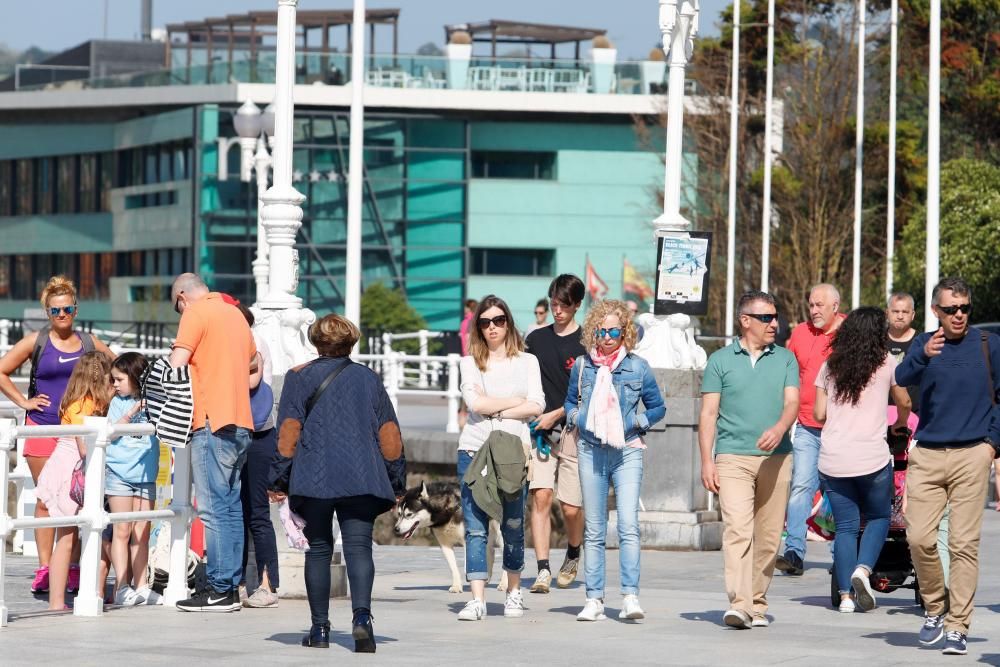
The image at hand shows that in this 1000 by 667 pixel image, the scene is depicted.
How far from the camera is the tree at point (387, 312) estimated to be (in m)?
63.3

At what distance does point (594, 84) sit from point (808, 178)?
2012 cm

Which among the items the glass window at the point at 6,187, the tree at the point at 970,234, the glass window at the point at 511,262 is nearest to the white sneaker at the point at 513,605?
the tree at the point at 970,234

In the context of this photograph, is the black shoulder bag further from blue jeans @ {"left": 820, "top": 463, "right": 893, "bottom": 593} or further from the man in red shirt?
the man in red shirt

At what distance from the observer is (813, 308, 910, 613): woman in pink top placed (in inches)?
430

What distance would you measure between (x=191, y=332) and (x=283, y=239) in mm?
2094

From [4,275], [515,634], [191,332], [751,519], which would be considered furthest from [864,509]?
[4,275]

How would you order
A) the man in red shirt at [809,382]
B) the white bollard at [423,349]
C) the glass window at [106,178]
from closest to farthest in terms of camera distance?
1. the man in red shirt at [809,382]
2. the white bollard at [423,349]
3. the glass window at [106,178]

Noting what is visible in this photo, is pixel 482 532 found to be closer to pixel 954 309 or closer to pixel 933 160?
pixel 954 309

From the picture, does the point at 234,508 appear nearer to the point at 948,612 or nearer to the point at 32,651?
the point at 32,651

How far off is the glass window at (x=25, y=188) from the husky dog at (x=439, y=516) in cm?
6690

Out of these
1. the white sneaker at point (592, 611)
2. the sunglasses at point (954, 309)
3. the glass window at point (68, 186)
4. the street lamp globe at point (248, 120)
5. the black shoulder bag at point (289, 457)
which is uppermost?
the glass window at point (68, 186)

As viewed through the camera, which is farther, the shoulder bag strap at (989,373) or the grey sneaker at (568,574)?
the grey sneaker at (568,574)

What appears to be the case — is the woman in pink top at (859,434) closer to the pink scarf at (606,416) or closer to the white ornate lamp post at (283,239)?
the pink scarf at (606,416)

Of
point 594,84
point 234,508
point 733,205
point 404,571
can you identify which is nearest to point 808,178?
point 733,205
